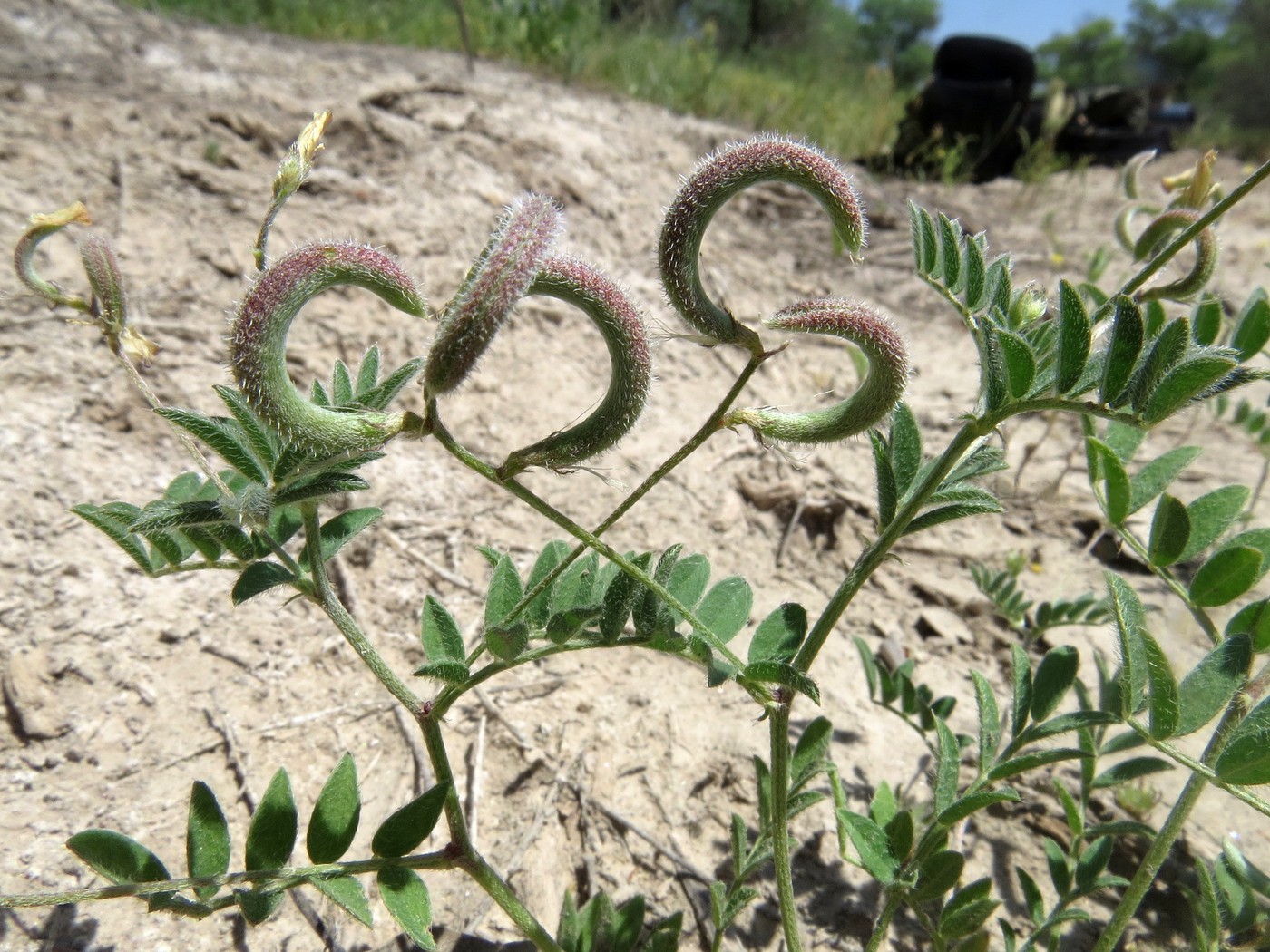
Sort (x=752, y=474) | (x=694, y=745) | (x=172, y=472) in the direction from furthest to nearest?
1. (x=752, y=474)
2. (x=172, y=472)
3. (x=694, y=745)

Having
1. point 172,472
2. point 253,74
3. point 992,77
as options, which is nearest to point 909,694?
point 172,472

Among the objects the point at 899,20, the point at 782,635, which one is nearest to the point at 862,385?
the point at 782,635

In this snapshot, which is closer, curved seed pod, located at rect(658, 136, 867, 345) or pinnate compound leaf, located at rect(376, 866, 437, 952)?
curved seed pod, located at rect(658, 136, 867, 345)

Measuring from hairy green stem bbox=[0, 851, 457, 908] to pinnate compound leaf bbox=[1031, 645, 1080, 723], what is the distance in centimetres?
91

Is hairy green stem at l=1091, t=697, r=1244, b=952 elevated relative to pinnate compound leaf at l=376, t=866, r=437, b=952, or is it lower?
elevated

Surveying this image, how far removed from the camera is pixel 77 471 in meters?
1.87

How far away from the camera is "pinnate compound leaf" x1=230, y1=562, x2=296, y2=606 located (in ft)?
3.56

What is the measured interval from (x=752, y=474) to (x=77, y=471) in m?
1.86

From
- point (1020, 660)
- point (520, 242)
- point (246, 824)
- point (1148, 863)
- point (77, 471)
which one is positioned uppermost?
point (520, 242)

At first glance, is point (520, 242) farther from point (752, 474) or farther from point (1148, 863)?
point (752, 474)

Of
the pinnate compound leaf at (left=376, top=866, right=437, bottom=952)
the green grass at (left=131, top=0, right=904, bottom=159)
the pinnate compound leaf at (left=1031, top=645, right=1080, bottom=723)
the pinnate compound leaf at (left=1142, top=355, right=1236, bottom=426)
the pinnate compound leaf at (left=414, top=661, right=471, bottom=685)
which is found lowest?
the pinnate compound leaf at (left=376, top=866, right=437, bottom=952)

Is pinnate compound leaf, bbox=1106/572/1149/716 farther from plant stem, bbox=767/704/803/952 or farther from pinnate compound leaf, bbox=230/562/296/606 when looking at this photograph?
pinnate compound leaf, bbox=230/562/296/606

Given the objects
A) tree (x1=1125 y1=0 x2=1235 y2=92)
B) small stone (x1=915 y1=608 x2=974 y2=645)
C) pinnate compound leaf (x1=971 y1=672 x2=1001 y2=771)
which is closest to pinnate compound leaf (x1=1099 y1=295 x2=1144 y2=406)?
pinnate compound leaf (x1=971 y1=672 x2=1001 y2=771)

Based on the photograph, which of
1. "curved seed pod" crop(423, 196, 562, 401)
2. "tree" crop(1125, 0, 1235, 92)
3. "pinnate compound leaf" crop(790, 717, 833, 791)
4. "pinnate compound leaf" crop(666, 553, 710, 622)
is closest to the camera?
"curved seed pod" crop(423, 196, 562, 401)
